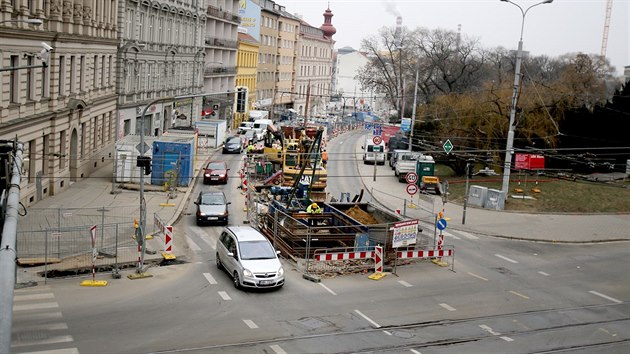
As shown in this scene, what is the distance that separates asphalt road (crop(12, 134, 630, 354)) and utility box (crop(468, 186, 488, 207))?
12.2 metres

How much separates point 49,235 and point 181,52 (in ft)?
134

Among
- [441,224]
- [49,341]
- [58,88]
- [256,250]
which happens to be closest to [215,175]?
[58,88]

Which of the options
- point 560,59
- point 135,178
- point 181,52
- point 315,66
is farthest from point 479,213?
point 315,66

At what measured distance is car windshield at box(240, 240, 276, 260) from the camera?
74.0 ft

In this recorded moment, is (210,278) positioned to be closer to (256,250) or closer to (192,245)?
(256,250)

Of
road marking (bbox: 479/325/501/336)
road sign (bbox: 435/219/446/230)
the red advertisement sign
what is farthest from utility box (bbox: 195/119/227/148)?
road marking (bbox: 479/325/501/336)

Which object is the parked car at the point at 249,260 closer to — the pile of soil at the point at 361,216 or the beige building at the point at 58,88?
the pile of soil at the point at 361,216

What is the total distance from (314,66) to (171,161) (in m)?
96.7

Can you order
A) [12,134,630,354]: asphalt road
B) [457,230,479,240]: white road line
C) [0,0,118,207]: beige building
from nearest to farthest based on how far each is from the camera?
1. [12,134,630,354]: asphalt road
2. [0,0,118,207]: beige building
3. [457,230,479,240]: white road line

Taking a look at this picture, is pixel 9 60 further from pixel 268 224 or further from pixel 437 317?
pixel 437 317

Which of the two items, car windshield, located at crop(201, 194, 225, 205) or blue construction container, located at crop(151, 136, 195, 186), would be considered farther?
blue construction container, located at crop(151, 136, 195, 186)

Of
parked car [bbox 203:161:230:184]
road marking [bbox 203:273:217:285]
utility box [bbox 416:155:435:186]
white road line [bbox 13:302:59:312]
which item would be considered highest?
utility box [bbox 416:155:435:186]

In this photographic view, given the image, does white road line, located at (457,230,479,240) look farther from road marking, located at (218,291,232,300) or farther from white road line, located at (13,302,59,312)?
white road line, located at (13,302,59,312)

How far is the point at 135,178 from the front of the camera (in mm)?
40406
